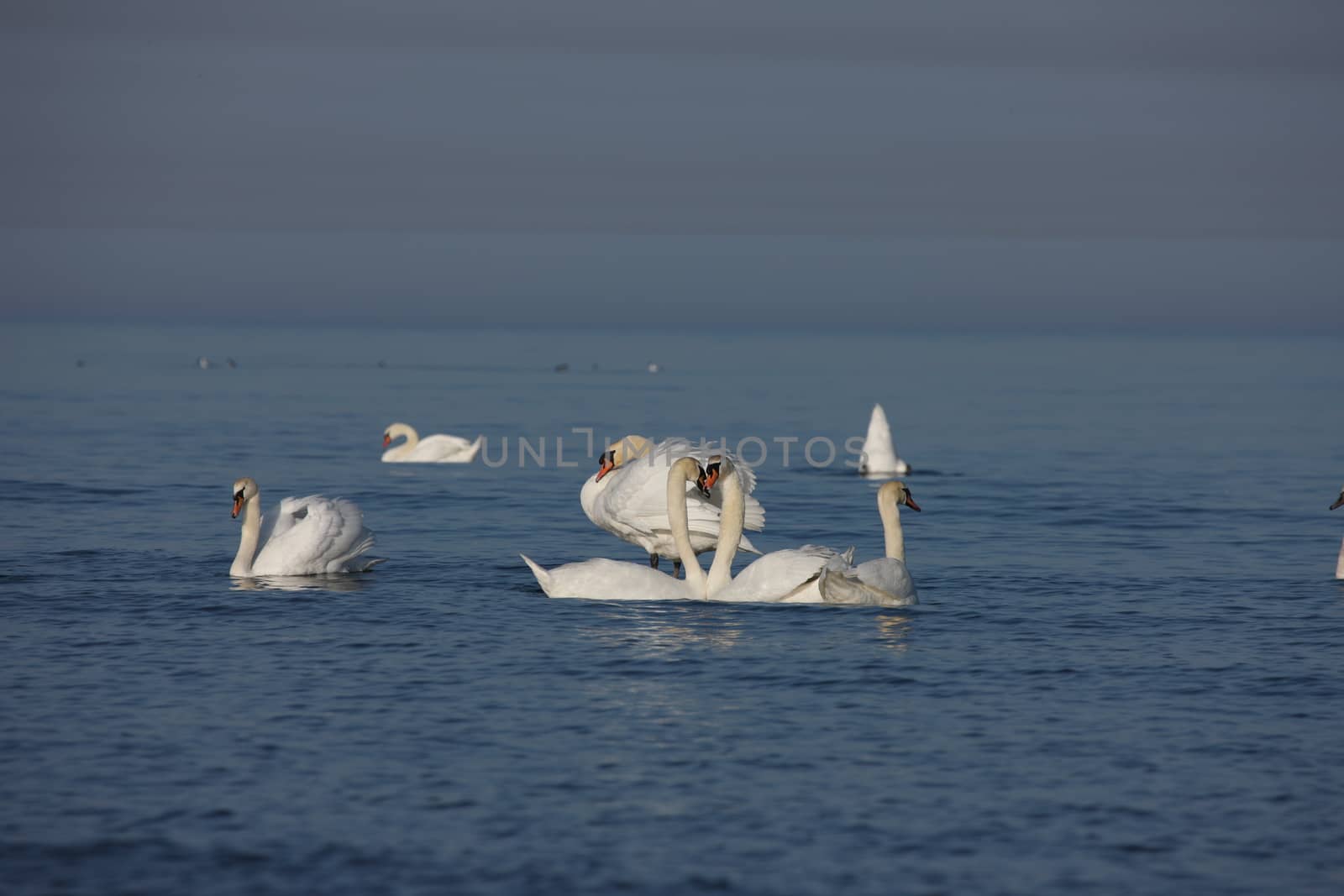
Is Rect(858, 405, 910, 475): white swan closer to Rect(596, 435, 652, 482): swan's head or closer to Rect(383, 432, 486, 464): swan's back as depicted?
Rect(383, 432, 486, 464): swan's back

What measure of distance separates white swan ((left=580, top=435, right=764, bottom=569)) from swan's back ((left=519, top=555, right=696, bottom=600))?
1442mm

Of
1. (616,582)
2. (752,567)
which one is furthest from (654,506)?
(752,567)

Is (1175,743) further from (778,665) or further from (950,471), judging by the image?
(950,471)

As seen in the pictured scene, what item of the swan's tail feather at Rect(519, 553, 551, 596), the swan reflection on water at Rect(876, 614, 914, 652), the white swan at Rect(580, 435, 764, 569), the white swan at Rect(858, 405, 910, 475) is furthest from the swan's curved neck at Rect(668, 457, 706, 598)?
the white swan at Rect(858, 405, 910, 475)

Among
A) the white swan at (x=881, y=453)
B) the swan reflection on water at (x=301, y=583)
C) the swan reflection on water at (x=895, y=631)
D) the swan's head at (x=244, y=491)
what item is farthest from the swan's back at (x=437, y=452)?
the swan reflection on water at (x=895, y=631)

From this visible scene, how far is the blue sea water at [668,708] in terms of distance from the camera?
844 centimetres

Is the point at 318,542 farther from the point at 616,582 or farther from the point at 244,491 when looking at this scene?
the point at 616,582

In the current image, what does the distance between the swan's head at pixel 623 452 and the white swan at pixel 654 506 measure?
1.98ft

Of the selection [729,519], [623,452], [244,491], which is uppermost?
[623,452]

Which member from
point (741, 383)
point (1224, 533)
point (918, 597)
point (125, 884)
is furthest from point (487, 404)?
point (125, 884)

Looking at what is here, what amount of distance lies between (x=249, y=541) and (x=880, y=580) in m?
6.84

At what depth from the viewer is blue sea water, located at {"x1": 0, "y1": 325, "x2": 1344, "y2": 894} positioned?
844cm

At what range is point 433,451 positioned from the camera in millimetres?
33750

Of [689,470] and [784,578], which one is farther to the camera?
[689,470]
